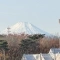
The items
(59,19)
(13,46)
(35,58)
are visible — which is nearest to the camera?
(35,58)

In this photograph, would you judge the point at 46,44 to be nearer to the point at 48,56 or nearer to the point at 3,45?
the point at 3,45

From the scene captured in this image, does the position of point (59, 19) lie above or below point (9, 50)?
above

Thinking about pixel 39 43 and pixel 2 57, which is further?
pixel 39 43

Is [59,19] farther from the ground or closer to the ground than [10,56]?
farther from the ground

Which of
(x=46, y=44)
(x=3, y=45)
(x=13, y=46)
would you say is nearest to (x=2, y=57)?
(x=3, y=45)

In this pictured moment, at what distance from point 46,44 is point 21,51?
4182mm

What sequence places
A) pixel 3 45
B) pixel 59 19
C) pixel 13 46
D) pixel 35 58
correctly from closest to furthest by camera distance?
pixel 35 58 → pixel 59 19 → pixel 3 45 → pixel 13 46

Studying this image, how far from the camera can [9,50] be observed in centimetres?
3966

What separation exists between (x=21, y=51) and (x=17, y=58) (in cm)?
119

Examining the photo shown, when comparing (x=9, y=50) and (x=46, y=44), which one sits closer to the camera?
(x=9, y=50)

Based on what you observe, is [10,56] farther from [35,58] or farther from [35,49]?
[35,58]

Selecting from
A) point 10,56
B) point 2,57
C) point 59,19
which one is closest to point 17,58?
point 10,56

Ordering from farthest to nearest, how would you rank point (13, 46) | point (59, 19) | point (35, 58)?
point (13, 46) < point (59, 19) < point (35, 58)

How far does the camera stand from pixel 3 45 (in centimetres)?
3831
